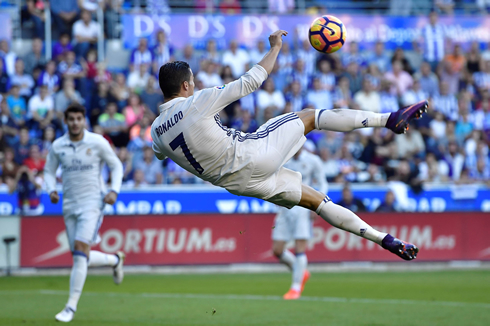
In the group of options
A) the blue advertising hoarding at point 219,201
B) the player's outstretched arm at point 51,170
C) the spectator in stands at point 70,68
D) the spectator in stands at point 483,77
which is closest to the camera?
the player's outstretched arm at point 51,170

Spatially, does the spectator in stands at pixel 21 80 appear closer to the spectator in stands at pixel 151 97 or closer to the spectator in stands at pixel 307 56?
the spectator in stands at pixel 151 97

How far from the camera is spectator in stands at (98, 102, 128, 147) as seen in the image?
17312 mm

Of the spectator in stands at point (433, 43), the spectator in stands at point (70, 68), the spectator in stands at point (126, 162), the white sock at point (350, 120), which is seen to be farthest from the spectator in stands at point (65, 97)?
the white sock at point (350, 120)

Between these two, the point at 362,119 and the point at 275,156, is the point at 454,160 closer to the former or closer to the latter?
the point at 362,119

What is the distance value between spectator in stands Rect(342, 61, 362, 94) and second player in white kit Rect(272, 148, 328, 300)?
27.3 ft

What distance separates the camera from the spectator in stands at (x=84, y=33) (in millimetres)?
19094

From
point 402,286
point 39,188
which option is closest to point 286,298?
point 402,286

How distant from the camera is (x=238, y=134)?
763cm

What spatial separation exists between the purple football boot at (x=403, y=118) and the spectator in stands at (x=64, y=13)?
13.9 meters

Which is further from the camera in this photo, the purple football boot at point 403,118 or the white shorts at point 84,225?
the white shorts at point 84,225

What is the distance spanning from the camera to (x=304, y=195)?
7906 mm

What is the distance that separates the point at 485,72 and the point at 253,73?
16211 millimetres

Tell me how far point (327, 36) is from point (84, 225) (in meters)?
4.31

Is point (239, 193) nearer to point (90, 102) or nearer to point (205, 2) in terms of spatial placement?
point (90, 102)
